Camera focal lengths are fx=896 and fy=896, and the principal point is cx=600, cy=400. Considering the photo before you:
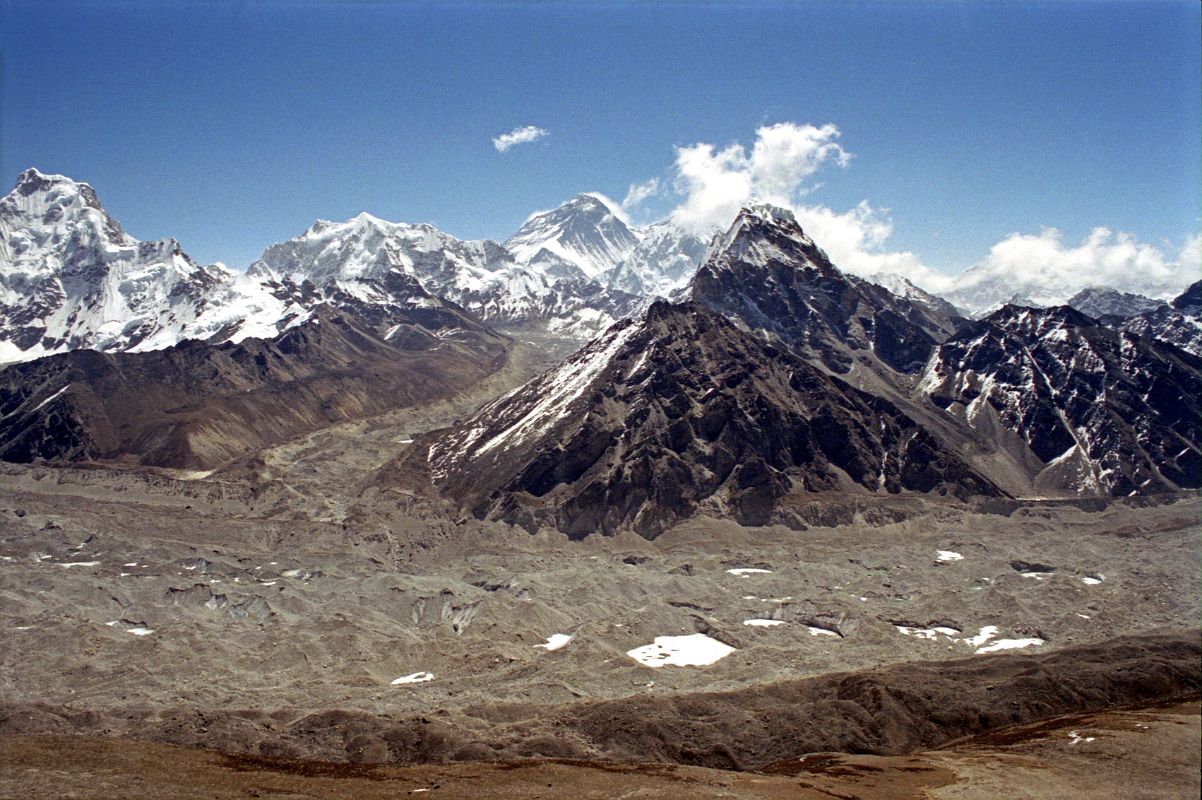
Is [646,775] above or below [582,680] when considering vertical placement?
above

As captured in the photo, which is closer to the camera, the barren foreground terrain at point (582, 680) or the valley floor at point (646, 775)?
the valley floor at point (646, 775)

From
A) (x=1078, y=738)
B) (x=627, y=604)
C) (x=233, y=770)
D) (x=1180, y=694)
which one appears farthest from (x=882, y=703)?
(x=233, y=770)

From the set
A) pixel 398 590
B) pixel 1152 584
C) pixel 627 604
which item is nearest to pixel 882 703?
pixel 627 604

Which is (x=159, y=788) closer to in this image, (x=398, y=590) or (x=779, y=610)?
(x=398, y=590)

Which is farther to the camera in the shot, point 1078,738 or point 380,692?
point 380,692

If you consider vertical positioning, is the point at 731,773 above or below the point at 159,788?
below

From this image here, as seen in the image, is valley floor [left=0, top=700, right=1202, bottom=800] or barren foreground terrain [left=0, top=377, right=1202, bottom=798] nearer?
valley floor [left=0, top=700, right=1202, bottom=800]

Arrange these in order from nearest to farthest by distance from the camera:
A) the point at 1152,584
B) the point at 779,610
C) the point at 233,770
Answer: the point at 233,770
the point at 779,610
the point at 1152,584

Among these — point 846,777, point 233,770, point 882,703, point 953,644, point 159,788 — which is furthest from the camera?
point 953,644

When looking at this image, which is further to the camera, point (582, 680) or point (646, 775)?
point (582, 680)
